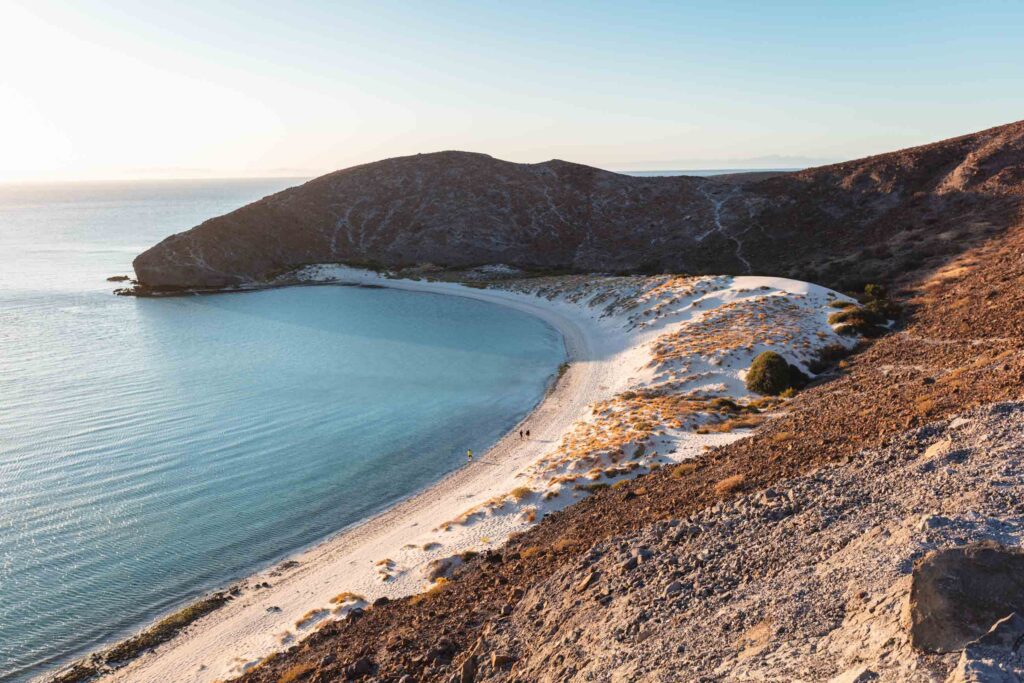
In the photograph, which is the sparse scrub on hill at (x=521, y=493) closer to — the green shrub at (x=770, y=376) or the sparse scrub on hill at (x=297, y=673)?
the sparse scrub on hill at (x=297, y=673)

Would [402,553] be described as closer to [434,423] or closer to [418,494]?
[418,494]

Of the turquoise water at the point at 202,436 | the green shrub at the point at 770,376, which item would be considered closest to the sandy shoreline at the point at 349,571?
the turquoise water at the point at 202,436

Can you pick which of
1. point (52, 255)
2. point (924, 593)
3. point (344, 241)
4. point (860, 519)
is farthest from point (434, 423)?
point (52, 255)

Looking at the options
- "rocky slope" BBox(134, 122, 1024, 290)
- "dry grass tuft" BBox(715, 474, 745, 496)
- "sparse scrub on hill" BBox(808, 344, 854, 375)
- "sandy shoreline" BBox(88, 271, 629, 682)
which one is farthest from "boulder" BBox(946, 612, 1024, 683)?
"rocky slope" BBox(134, 122, 1024, 290)

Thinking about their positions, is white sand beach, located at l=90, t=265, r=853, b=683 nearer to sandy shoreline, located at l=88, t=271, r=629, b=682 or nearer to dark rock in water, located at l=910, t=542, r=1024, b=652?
sandy shoreline, located at l=88, t=271, r=629, b=682

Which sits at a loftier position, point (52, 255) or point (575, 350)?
point (52, 255)

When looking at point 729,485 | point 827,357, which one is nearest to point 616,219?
point 827,357

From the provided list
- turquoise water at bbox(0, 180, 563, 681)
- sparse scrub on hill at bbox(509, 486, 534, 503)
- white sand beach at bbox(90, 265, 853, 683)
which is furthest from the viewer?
sparse scrub on hill at bbox(509, 486, 534, 503)
